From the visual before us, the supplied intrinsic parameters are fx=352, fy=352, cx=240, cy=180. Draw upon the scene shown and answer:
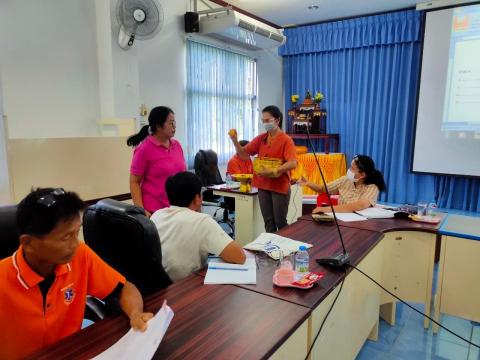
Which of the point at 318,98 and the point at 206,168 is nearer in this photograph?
the point at 206,168

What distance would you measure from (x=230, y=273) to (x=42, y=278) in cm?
66

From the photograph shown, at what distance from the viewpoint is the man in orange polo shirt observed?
916mm

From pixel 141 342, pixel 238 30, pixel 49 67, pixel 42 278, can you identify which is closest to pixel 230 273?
pixel 141 342

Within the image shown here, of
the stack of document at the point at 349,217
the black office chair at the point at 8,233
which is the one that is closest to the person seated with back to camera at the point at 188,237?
the black office chair at the point at 8,233

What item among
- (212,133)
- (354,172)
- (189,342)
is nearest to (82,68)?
(212,133)

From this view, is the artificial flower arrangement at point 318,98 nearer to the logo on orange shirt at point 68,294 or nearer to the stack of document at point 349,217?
the stack of document at point 349,217

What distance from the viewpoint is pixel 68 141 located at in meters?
2.78

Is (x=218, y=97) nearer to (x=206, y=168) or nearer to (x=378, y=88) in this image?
(x=206, y=168)

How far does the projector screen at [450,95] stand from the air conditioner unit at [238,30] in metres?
2.10

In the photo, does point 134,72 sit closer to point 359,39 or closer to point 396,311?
point 396,311

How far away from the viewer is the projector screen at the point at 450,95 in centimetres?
450

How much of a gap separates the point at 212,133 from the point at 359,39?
2792mm

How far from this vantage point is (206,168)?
423 cm

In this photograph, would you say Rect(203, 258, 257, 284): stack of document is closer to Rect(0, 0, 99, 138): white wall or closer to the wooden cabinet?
Rect(0, 0, 99, 138): white wall
